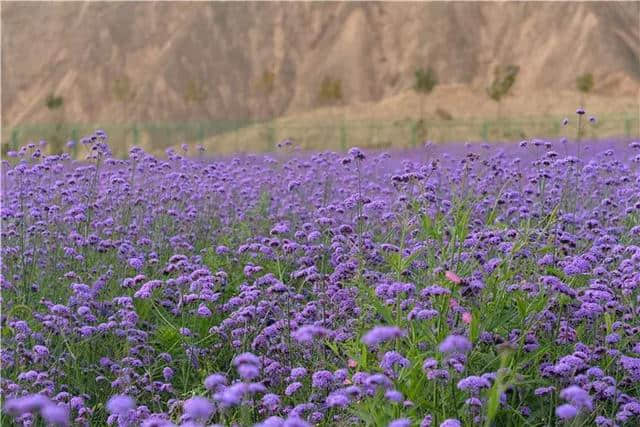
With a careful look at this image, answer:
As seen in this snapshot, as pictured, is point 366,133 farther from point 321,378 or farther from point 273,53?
point 321,378

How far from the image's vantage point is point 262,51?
6719 cm

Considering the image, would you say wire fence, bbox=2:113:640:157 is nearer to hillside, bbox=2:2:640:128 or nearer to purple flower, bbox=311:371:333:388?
hillside, bbox=2:2:640:128

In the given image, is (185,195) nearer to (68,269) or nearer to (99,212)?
(99,212)

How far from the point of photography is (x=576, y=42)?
59.6 metres

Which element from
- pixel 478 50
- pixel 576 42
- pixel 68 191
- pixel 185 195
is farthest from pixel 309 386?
pixel 478 50

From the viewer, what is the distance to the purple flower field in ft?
11.8

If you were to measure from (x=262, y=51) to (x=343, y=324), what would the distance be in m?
64.0

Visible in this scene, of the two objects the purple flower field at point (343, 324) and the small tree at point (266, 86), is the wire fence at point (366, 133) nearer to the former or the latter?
the small tree at point (266, 86)

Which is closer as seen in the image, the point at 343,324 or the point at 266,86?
the point at 343,324

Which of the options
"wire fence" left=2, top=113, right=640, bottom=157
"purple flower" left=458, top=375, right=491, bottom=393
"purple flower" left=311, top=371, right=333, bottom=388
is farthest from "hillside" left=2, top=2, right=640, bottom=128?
"purple flower" left=458, top=375, right=491, bottom=393

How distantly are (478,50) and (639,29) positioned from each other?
12361 millimetres

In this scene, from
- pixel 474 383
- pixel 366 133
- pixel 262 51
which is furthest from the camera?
pixel 262 51

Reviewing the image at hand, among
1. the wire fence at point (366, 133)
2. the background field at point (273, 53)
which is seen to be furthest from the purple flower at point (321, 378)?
the background field at point (273, 53)

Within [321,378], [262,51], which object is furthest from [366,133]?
[321,378]
